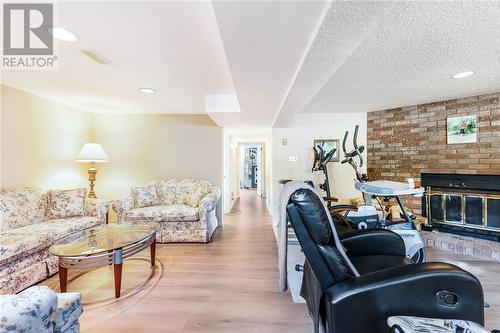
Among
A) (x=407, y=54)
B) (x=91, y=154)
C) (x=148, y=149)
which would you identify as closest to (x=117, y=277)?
(x=91, y=154)

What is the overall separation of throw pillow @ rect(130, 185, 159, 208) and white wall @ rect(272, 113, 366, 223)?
2.15m

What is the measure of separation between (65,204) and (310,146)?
3.93m

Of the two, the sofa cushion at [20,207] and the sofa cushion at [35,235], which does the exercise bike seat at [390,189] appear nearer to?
the sofa cushion at [35,235]

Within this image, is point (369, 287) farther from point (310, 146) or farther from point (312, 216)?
point (310, 146)

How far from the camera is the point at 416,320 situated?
0.99 meters

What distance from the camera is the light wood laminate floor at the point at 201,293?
167 centimetres

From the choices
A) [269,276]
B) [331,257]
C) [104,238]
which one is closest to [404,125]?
[269,276]

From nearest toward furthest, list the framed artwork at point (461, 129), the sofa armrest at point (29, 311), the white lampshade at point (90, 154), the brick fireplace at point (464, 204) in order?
1. the sofa armrest at point (29, 311)
2. the brick fireplace at point (464, 204)
3. the framed artwork at point (461, 129)
4. the white lampshade at point (90, 154)

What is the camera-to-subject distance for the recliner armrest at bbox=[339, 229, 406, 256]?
71.1 inches

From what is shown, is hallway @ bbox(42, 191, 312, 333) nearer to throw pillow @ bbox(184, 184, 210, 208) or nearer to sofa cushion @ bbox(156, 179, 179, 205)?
throw pillow @ bbox(184, 184, 210, 208)

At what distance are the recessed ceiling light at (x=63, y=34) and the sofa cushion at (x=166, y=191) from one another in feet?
8.57

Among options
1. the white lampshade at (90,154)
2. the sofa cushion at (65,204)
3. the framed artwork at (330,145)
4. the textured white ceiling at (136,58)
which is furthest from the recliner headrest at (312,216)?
the white lampshade at (90,154)

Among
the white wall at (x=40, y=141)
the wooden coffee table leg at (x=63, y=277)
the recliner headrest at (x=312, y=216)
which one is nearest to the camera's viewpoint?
the recliner headrest at (x=312, y=216)

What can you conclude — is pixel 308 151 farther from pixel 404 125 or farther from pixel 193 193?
pixel 193 193
